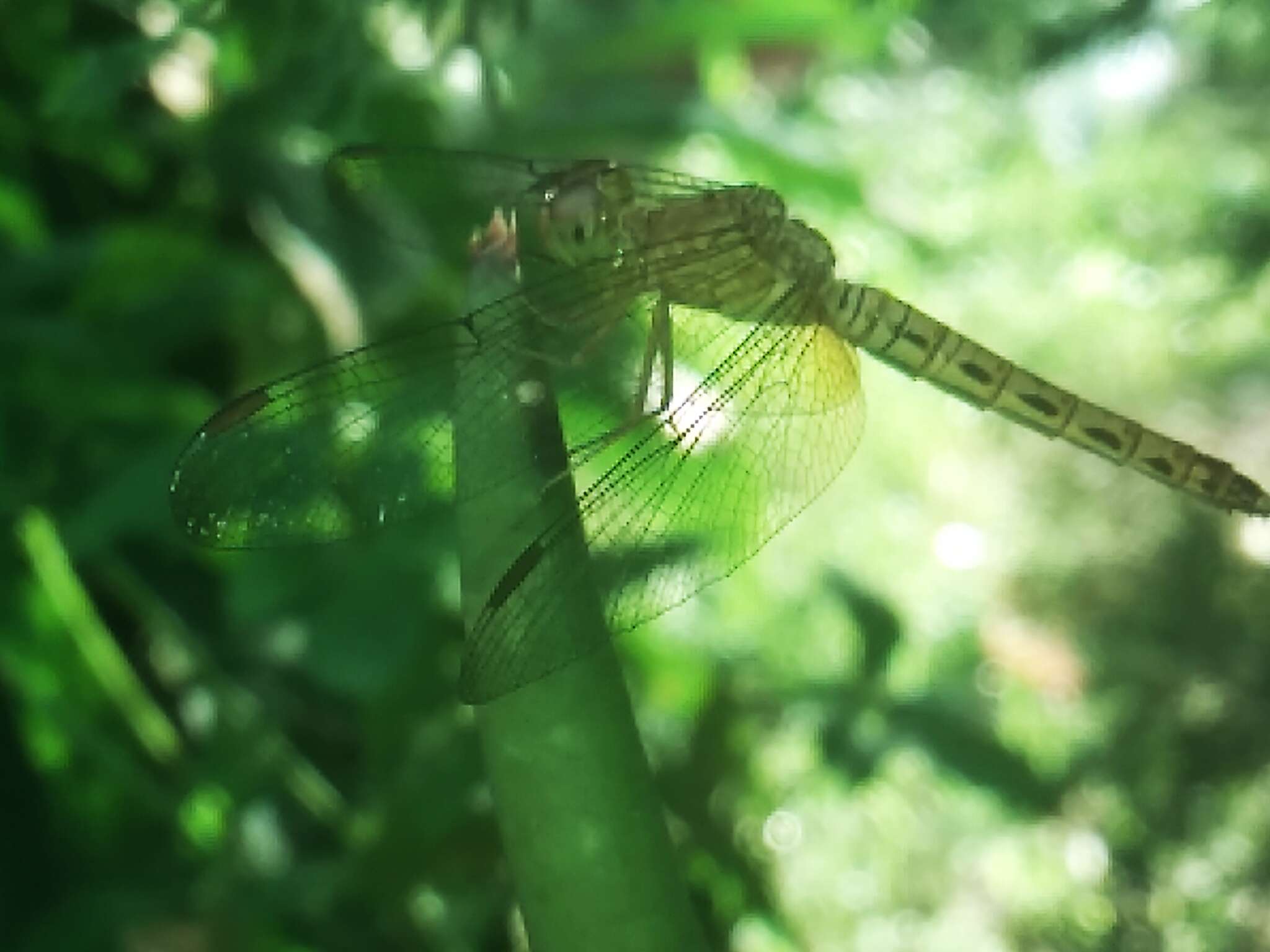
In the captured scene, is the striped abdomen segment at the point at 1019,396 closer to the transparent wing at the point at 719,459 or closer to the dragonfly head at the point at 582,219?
the transparent wing at the point at 719,459

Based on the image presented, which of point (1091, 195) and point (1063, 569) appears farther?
point (1091, 195)

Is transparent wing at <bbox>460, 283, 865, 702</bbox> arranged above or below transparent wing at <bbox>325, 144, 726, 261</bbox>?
below

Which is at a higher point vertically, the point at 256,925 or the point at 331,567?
the point at 331,567

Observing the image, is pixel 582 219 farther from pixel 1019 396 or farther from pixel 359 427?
pixel 1019 396

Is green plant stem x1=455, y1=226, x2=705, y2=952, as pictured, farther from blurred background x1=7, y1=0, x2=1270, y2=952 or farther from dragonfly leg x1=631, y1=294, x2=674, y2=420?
blurred background x1=7, y1=0, x2=1270, y2=952

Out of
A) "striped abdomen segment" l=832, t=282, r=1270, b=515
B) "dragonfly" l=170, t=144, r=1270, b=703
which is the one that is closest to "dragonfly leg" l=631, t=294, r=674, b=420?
"dragonfly" l=170, t=144, r=1270, b=703

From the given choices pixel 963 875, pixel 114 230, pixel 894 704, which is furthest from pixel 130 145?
pixel 963 875

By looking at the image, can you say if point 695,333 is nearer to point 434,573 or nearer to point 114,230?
point 434,573
